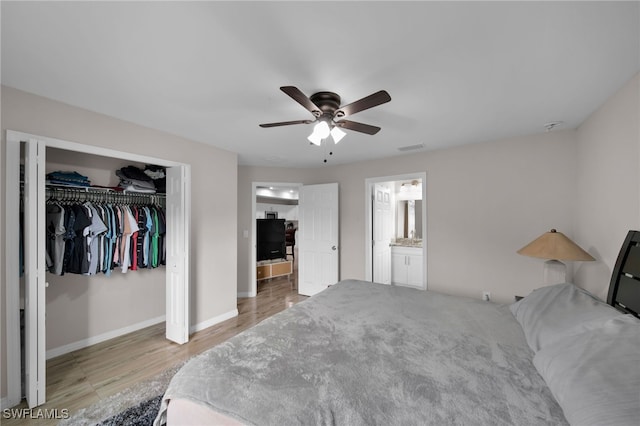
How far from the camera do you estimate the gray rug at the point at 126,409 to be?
1.74m

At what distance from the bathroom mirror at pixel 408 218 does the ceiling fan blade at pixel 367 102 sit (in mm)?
4071

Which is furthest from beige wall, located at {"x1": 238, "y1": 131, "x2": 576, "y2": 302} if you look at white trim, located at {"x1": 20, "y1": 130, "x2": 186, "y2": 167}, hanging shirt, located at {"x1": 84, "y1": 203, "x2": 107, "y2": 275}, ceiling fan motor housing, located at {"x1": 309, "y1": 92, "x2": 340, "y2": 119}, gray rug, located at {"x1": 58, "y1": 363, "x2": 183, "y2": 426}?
hanging shirt, located at {"x1": 84, "y1": 203, "x2": 107, "y2": 275}

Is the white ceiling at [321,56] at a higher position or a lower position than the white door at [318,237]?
higher

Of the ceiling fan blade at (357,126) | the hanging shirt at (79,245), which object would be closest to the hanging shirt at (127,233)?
the hanging shirt at (79,245)

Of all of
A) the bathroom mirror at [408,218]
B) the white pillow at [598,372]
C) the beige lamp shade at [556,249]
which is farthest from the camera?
the bathroom mirror at [408,218]

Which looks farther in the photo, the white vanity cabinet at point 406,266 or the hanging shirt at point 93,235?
the white vanity cabinet at point 406,266

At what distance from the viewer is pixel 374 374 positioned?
117 centimetres

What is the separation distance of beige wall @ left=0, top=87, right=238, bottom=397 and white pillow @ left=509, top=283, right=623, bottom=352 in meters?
3.28

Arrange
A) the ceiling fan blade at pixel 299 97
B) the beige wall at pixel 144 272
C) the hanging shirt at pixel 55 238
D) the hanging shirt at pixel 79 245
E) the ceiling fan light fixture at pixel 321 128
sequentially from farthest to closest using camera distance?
the hanging shirt at pixel 79 245 < the hanging shirt at pixel 55 238 < the beige wall at pixel 144 272 < the ceiling fan light fixture at pixel 321 128 < the ceiling fan blade at pixel 299 97

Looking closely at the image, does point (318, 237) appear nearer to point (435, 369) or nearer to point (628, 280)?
point (435, 369)

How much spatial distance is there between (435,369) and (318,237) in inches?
136

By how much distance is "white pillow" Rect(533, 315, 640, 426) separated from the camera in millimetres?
758

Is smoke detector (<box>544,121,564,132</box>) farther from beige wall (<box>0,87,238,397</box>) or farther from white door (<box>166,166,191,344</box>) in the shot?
white door (<box>166,166,191,344</box>)

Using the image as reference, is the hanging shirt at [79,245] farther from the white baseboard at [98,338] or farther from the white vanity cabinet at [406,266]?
the white vanity cabinet at [406,266]
